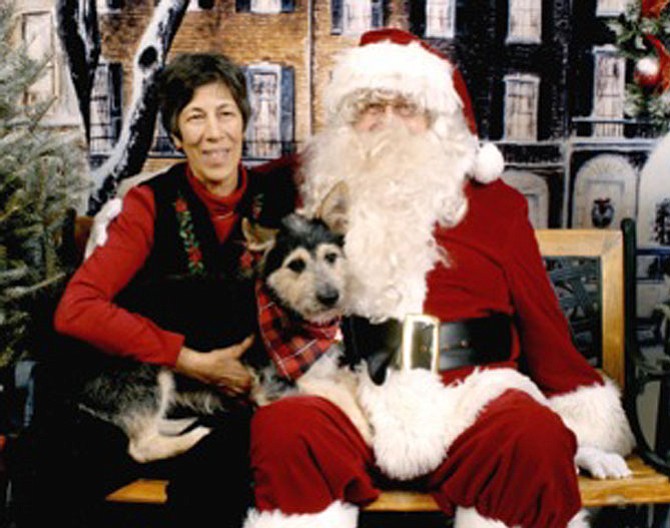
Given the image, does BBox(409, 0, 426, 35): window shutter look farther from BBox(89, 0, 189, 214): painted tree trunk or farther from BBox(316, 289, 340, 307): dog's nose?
BBox(316, 289, 340, 307): dog's nose

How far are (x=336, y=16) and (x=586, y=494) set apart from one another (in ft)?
7.77

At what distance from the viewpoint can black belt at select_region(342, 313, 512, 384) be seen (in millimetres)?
2682

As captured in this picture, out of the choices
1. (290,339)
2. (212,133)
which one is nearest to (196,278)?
(290,339)

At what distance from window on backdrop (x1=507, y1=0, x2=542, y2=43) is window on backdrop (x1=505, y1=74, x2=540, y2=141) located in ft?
0.57

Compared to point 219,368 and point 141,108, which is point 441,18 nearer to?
point 141,108

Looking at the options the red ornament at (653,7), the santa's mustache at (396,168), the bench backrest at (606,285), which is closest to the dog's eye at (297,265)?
the santa's mustache at (396,168)

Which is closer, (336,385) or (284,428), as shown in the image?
(284,428)

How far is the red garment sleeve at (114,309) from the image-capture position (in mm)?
2684

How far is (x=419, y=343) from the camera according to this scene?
2.70 metres

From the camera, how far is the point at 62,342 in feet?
9.23

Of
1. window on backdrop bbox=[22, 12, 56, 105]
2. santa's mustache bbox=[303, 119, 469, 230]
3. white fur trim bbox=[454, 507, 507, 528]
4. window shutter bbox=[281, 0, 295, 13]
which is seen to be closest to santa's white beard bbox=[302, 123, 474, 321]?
santa's mustache bbox=[303, 119, 469, 230]

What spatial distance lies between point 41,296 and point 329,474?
5.03ft

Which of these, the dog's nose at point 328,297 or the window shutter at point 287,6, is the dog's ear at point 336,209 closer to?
the dog's nose at point 328,297

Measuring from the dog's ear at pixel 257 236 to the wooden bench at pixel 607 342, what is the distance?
0.81 meters
